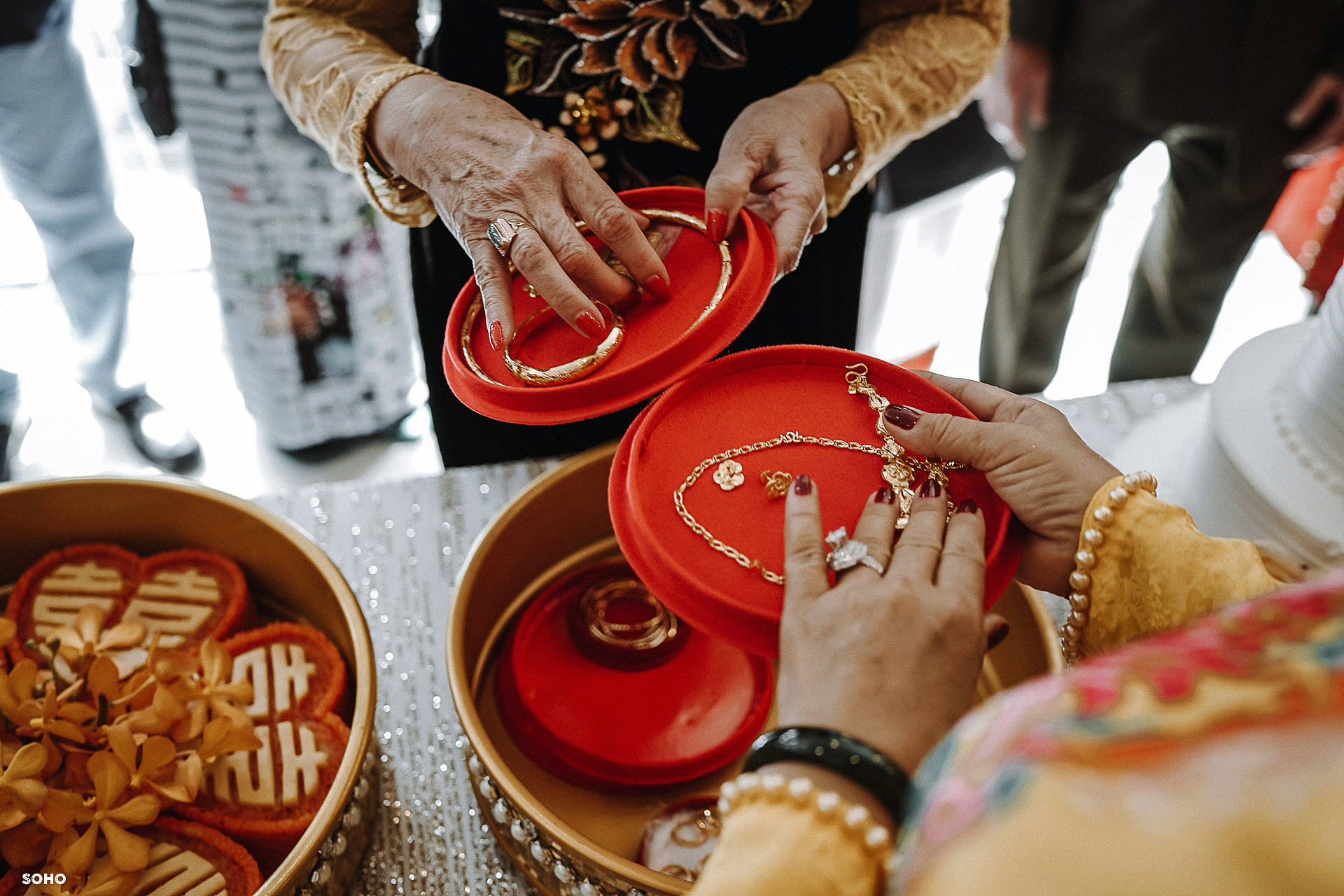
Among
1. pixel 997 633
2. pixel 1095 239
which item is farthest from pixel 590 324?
pixel 1095 239

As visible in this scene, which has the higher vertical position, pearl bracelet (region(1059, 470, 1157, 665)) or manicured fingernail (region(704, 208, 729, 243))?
manicured fingernail (region(704, 208, 729, 243))

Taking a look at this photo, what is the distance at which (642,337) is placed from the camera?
691 millimetres

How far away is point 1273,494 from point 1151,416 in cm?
30

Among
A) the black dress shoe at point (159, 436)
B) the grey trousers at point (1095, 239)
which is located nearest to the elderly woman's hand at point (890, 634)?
the grey trousers at point (1095, 239)

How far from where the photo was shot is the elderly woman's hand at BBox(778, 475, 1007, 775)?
1.36 feet

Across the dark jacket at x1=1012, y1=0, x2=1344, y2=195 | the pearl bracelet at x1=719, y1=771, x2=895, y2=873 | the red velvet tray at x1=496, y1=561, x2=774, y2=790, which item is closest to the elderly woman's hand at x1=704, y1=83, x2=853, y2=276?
the red velvet tray at x1=496, y1=561, x2=774, y2=790

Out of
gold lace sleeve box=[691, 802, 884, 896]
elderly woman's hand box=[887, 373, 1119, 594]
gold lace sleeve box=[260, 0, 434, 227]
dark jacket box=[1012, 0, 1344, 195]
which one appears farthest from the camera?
dark jacket box=[1012, 0, 1344, 195]

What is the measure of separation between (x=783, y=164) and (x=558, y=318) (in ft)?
0.86

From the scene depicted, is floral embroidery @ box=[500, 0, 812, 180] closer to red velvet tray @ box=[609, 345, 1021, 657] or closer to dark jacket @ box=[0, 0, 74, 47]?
red velvet tray @ box=[609, 345, 1021, 657]

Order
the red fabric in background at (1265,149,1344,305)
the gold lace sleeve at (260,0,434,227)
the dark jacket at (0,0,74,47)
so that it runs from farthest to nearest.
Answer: the red fabric in background at (1265,149,1344,305)
the dark jacket at (0,0,74,47)
the gold lace sleeve at (260,0,434,227)

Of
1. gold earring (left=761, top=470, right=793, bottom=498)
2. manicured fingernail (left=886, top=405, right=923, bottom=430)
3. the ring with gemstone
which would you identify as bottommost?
gold earring (left=761, top=470, right=793, bottom=498)

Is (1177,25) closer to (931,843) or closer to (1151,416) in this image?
(1151,416)

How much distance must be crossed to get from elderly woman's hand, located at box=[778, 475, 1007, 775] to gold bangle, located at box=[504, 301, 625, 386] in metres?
0.21

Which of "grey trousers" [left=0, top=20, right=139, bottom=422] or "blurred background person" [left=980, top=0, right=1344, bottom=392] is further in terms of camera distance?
"grey trousers" [left=0, top=20, right=139, bottom=422]
